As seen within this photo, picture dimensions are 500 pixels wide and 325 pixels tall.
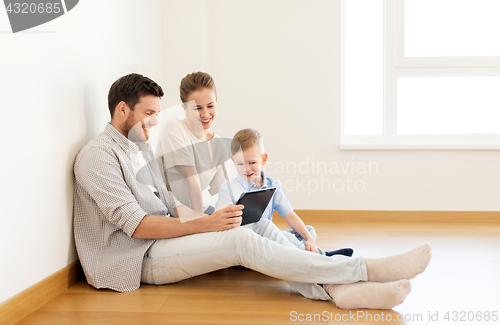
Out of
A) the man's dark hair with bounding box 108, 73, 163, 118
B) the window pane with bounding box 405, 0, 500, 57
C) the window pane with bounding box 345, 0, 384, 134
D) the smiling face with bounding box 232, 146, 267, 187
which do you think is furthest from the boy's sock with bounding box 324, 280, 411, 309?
the window pane with bounding box 405, 0, 500, 57

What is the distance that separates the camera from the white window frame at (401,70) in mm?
3121

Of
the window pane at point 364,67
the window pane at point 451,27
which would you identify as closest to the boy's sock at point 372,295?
the window pane at point 364,67

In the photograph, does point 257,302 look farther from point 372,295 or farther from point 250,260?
point 372,295

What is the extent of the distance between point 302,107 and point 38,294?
229cm

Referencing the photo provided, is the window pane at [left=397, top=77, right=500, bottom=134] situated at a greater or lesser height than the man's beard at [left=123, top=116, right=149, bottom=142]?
greater

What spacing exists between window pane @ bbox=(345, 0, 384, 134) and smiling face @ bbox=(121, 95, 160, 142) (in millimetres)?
1985

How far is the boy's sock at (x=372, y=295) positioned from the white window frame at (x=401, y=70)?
1.93 meters

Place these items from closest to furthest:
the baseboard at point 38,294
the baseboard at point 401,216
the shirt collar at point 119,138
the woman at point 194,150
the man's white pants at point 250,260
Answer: the baseboard at point 38,294 < the man's white pants at point 250,260 < the shirt collar at point 119,138 < the woman at point 194,150 < the baseboard at point 401,216

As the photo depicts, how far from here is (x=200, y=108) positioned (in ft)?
5.92

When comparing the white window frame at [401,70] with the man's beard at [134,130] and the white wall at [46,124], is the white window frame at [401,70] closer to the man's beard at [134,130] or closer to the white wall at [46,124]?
the man's beard at [134,130]

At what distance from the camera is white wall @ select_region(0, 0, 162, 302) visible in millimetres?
1200

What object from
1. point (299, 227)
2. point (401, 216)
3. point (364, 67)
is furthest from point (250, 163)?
point (364, 67)

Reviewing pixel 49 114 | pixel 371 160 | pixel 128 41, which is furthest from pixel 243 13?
pixel 49 114

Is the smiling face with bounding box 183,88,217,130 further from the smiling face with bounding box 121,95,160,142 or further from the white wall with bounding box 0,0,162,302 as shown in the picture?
the white wall with bounding box 0,0,162,302
